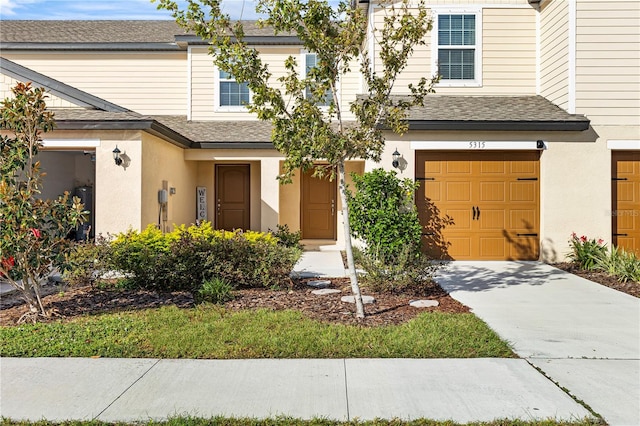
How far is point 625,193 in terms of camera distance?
39.7ft

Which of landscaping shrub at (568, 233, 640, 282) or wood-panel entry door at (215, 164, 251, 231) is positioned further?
wood-panel entry door at (215, 164, 251, 231)

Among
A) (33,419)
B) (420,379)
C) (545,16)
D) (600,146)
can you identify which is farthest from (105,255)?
(545,16)

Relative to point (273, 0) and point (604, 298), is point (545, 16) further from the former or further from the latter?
point (273, 0)

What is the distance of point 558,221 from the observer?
12.1m

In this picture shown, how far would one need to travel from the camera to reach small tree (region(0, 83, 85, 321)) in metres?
6.20

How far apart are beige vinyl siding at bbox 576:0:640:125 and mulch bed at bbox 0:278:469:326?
660 cm

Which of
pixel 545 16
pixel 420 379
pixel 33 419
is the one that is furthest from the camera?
pixel 545 16

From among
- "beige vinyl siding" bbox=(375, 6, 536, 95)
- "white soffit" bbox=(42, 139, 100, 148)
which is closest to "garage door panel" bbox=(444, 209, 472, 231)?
"beige vinyl siding" bbox=(375, 6, 536, 95)

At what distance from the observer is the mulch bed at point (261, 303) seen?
22.5 ft

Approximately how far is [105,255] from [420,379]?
5781 mm

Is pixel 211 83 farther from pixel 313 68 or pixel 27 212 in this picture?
pixel 27 212

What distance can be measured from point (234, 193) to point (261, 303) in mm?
9636

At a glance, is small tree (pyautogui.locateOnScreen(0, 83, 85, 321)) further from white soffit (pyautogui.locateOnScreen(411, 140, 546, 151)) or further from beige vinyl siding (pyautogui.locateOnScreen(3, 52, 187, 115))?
beige vinyl siding (pyautogui.locateOnScreen(3, 52, 187, 115))

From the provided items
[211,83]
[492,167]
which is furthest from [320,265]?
[211,83]
